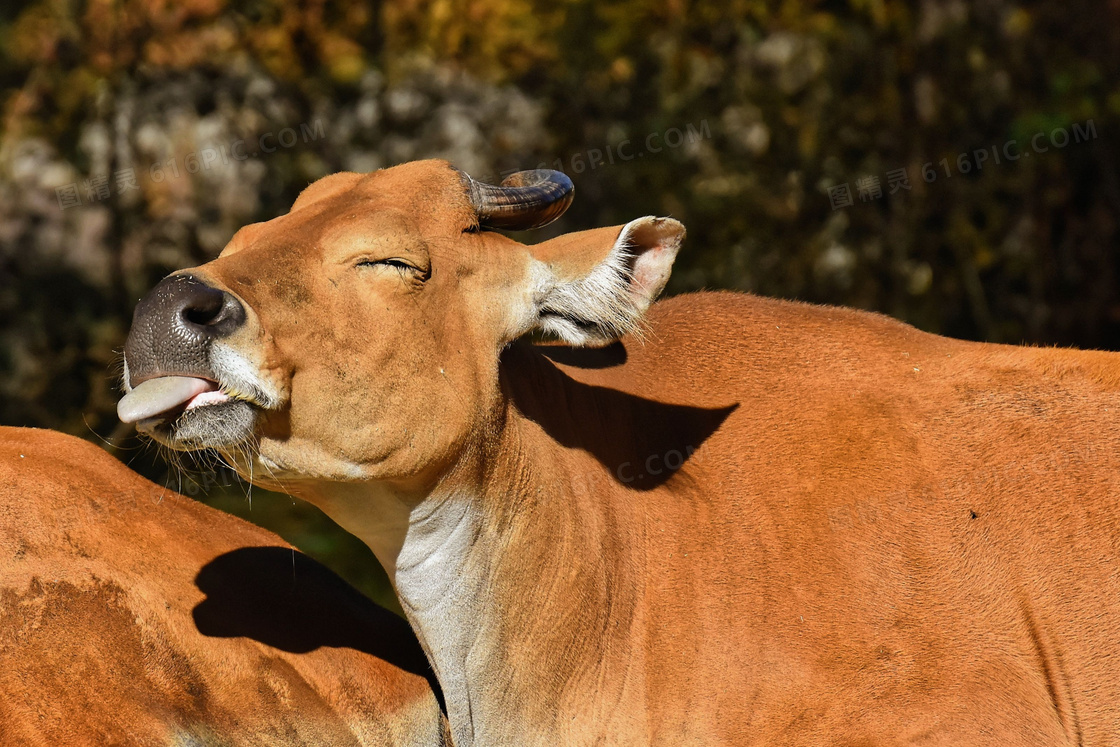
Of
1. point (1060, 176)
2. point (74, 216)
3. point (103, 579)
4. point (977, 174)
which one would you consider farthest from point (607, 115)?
point (103, 579)

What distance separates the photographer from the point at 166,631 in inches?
176

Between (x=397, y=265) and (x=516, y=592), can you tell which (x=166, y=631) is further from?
(x=397, y=265)

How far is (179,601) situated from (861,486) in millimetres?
2638

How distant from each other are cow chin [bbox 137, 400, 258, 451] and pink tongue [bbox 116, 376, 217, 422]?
51 mm

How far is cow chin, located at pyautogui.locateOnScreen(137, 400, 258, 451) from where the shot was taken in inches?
156

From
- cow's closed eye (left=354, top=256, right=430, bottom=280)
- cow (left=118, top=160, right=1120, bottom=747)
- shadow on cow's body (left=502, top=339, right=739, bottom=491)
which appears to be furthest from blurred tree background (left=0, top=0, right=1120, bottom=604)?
cow's closed eye (left=354, top=256, right=430, bottom=280)

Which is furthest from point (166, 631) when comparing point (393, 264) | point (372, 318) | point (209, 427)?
point (393, 264)

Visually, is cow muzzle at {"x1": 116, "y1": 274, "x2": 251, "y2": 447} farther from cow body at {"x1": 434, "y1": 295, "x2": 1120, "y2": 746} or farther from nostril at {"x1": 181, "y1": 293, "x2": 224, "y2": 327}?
cow body at {"x1": 434, "y1": 295, "x2": 1120, "y2": 746}

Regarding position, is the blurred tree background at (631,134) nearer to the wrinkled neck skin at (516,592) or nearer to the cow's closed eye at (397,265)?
the wrinkled neck skin at (516,592)

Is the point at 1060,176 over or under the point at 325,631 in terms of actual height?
under

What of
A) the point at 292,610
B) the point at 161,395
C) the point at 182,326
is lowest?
the point at 292,610

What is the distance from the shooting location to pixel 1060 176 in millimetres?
10547

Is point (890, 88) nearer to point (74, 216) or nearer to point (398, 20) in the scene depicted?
point (398, 20)

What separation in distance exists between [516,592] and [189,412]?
137 cm
